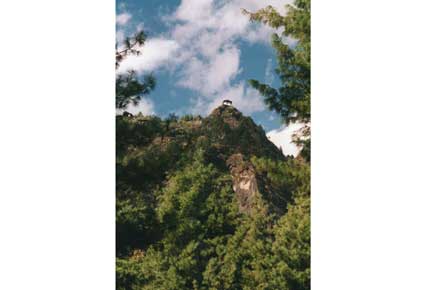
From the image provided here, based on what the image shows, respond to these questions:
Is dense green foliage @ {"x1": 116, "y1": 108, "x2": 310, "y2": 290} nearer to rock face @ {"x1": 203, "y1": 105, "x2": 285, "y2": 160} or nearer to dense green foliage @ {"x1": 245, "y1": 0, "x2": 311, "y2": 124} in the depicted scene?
rock face @ {"x1": 203, "y1": 105, "x2": 285, "y2": 160}

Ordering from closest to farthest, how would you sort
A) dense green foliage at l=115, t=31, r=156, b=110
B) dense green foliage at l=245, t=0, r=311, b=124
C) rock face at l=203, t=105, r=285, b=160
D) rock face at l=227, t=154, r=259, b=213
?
dense green foliage at l=245, t=0, r=311, b=124 → dense green foliage at l=115, t=31, r=156, b=110 → rock face at l=203, t=105, r=285, b=160 → rock face at l=227, t=154, r=259, b=213

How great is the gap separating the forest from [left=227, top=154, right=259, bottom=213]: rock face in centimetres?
2

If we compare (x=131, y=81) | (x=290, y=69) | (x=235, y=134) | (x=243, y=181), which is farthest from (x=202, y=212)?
(x=290, y=69)

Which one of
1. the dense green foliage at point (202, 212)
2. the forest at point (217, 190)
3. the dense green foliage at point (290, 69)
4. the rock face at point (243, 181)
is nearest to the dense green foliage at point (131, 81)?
the forest at point (217, 190)

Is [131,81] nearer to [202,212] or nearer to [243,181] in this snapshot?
[202,212]

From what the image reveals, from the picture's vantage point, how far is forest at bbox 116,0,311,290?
21.5 ft

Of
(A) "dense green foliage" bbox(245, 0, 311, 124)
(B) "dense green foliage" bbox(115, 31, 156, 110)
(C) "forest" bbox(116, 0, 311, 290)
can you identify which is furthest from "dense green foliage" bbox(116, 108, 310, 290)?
(A) "dense green foliage" bbox(245, 0, 311, 124)

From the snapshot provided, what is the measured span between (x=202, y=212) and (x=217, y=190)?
47 cm
